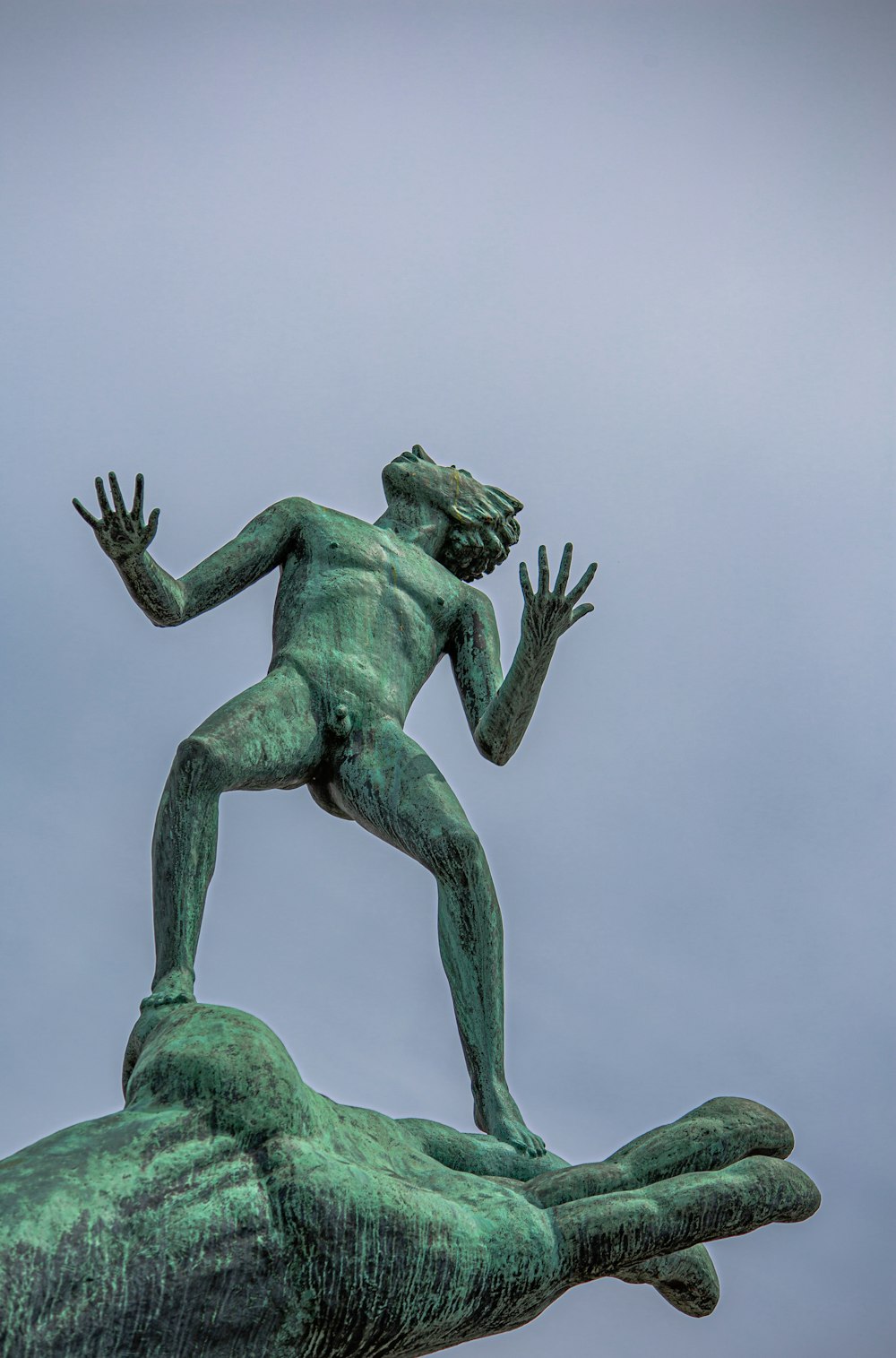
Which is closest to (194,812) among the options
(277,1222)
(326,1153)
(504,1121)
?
(504,1121)

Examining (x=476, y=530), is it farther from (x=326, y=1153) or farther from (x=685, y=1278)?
(x=326, y=1153)

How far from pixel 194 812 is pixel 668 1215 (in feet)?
8.73

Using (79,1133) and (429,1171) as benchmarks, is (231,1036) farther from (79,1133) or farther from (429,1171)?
(429,1171)

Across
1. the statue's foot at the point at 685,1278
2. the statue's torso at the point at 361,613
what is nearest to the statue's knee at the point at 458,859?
the statue's torso at the point at 361,613

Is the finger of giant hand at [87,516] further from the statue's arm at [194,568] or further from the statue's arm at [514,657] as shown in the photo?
the statue's arm at [514,657]

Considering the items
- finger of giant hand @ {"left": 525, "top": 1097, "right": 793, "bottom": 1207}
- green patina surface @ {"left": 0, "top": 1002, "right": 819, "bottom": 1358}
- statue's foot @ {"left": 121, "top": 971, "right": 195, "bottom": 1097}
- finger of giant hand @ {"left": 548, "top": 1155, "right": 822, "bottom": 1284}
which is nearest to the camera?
green patina surface @ {"left": 0, "top": 1002, "right": 819, "bottom": 1358}

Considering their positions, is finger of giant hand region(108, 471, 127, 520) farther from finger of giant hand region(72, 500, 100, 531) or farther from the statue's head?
the statue's head

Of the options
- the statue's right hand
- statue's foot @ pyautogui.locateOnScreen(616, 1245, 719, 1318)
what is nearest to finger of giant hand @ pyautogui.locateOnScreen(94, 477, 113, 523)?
the statue's right hand

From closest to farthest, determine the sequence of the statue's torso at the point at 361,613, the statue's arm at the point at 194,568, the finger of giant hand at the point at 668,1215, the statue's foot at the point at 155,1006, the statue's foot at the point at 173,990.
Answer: the finger of giant hand at the point at 668,1215 → the statue's foot at the point at 155,1006 → the statue's foot at the point at 173,990 → the statue's arm at the point at 194,568 → the statue's torso at the point at 361,613

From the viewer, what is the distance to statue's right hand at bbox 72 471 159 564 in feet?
26.2

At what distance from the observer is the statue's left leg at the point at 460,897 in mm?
7629

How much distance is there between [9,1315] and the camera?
5.00 meters

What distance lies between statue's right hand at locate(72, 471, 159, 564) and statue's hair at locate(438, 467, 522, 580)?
2.00 metres

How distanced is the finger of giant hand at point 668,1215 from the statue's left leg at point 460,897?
1528 millimetres
